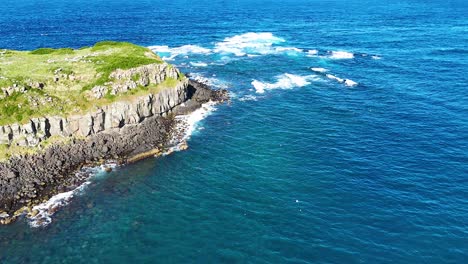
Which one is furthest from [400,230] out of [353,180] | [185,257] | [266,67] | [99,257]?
[266,67]

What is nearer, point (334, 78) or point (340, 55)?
point (334, 78)

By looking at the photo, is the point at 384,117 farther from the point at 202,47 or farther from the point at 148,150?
the point at 202,47

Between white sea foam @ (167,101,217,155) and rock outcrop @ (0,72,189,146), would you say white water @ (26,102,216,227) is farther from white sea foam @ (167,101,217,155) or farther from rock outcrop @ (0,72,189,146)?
rock outcrop @ (0,72,189,146)

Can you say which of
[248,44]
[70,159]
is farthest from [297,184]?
[248,44]

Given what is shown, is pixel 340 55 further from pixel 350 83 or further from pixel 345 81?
pixel 350 83

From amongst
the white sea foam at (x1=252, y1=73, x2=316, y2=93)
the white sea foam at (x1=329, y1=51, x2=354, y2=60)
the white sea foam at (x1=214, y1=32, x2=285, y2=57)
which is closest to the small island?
the white sea foam at (x1=252, y1=73, x2=316, y2=93)

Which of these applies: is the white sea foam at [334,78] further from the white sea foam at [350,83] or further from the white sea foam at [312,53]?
the white sea foam at [312,53]
